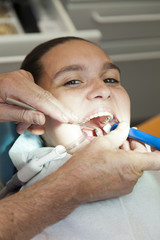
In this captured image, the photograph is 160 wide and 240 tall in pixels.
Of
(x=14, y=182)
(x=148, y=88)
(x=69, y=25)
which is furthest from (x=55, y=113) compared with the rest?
(x=148, y=88)

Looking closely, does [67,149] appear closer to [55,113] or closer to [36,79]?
[55,113]

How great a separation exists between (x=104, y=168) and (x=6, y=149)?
0.56 metres

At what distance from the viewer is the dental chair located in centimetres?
125

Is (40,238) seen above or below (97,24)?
below

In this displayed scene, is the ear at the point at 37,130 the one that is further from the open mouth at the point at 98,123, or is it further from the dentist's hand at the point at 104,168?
the dentist's hand at the point at 104,168

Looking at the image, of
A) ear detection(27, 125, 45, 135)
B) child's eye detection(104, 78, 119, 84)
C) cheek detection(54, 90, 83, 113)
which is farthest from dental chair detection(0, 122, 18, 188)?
child's eye detection(104, 78, 119, 84)

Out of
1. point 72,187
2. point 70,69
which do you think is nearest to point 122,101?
point 70,69

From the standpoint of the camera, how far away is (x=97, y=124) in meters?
1.16

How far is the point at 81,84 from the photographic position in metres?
1.17

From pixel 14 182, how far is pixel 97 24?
45.8 inches

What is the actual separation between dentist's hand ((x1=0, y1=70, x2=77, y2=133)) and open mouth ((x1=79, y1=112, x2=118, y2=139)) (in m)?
0.11

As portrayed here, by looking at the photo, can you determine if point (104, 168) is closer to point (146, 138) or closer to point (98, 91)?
point (146, 138)

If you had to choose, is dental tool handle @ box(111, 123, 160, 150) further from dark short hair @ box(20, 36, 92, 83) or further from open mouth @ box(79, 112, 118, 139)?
dark short hair @ box(20, 36, 92, 83)

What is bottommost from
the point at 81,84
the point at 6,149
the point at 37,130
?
the point at 6,149
